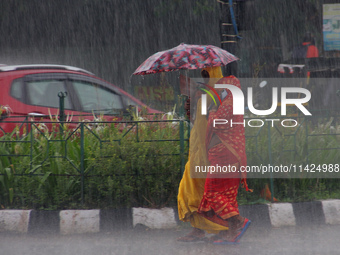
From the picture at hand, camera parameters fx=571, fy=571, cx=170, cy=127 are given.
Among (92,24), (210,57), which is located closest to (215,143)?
(210,57)

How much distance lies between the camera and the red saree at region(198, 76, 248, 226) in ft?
15.5

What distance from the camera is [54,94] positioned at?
810 cm

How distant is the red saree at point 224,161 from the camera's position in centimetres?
473

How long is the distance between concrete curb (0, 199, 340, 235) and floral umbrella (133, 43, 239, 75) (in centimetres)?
143

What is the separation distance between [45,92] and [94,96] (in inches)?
29.7

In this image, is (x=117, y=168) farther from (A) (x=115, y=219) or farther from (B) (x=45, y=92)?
(B) (x=45, y=92)

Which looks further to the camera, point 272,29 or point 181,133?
point 272,29

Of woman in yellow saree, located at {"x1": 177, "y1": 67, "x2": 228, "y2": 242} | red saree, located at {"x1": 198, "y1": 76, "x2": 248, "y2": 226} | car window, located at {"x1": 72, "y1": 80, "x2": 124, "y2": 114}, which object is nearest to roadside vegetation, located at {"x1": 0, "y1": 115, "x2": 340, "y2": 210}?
woman in yellow saree, located at {"x1": 177, "y1": 67, "x2": 228, "y2": 242}

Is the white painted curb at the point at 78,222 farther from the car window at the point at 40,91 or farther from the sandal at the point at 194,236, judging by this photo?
the car window at the point at 40,91

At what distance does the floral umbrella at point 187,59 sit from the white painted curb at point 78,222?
57.7 inches

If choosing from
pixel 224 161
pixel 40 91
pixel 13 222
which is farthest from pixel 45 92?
pixel 224 161

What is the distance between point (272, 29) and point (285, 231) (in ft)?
26.1

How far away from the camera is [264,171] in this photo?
5871mm

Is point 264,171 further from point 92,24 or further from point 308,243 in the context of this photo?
point 92,24
